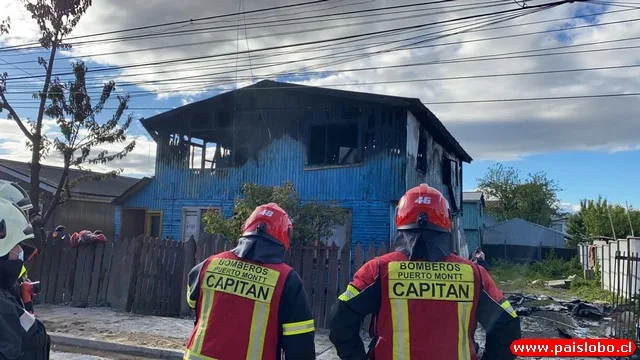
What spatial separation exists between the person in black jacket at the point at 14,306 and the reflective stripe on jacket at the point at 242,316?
794 mm

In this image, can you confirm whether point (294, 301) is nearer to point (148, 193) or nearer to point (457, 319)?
point (457, 319)

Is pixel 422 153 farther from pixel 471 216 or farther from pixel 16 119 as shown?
pixel 471 216

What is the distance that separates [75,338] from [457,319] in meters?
7.75

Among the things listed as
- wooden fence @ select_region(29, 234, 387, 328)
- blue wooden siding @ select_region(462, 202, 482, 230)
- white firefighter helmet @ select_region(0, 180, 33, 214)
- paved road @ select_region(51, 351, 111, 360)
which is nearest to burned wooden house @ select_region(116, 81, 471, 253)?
wooden fence @ select_region(29, 234, 387, 328)

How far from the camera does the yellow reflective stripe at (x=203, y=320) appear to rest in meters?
2.79

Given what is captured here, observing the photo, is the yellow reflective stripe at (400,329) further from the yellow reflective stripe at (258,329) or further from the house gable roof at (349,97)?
the house gable roof at (349,97)

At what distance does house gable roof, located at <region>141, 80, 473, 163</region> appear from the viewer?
14305 mm

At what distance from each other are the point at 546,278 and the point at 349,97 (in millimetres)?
16287

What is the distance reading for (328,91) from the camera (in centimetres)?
1511

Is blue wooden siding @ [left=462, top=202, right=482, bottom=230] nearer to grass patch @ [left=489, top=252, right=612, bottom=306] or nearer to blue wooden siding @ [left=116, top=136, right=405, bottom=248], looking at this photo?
grass patch @ [left=489, top=252, right=612, bottom=306]

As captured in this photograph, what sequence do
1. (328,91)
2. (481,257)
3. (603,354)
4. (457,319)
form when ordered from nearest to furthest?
(457,319), (603,354), (481,257), (328,91)

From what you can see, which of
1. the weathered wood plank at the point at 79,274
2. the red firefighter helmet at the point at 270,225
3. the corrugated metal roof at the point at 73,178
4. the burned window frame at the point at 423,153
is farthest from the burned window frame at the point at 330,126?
the red firefighter helmet at the point at 270,225

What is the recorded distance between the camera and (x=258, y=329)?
2.73 metres

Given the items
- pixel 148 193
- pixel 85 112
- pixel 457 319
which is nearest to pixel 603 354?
pixel 457 319
